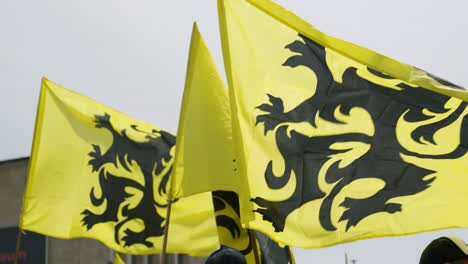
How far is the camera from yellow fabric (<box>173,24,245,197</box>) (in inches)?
302

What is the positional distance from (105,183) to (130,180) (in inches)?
11.1

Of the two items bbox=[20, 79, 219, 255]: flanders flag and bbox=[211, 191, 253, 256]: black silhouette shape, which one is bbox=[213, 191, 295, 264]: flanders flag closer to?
bbox=[211, 191, 253, 256]: black silhouette shape

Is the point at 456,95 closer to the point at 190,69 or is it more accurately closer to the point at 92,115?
the point at 190,69

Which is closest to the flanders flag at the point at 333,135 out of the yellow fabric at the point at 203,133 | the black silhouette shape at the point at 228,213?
the yellow fabric at the point at 203,133

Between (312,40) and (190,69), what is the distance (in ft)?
6.19

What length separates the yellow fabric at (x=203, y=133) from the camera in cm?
767

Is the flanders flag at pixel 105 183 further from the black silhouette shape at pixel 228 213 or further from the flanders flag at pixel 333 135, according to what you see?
the flanders flag at pixel 333 135

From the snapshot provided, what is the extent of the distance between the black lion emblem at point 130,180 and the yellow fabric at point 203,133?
2.46 metres


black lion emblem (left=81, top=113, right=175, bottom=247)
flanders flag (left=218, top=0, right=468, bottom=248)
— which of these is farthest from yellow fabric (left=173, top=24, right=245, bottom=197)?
black lion emblem (left=81, top=113, right=175, bottom=247)

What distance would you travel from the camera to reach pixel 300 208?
19.4 ft

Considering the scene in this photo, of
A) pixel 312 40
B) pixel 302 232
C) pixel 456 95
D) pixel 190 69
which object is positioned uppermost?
pixel 190 69

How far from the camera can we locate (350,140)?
20.0ft

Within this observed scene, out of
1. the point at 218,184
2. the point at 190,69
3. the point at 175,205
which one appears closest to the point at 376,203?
the point at 218,184

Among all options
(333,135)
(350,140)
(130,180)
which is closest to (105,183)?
(130,180)
